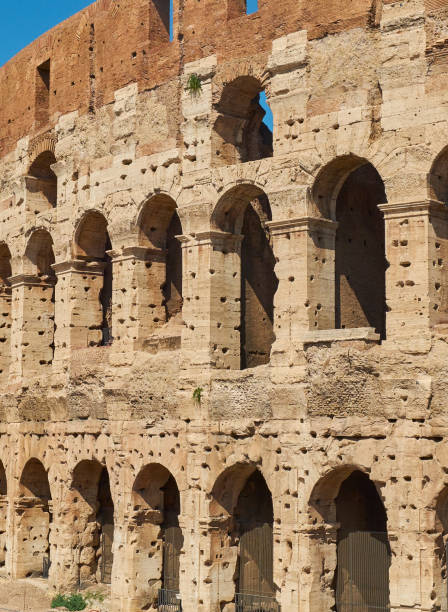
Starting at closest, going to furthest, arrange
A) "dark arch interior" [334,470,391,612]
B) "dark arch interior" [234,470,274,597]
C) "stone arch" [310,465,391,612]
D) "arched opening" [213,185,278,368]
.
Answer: "stone arch" [310,465,391,612] → "dark arch interior" [334,470,391,612] → "dark arch interior" [234,470,274,597] → "arched opening" [213,185,278,368]

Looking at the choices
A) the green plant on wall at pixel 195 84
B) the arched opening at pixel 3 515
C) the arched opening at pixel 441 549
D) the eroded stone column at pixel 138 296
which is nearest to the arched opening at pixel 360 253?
the green plant on wall at pixel 195 84

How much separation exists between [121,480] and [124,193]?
5.01 metres

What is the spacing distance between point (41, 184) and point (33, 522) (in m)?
6.91

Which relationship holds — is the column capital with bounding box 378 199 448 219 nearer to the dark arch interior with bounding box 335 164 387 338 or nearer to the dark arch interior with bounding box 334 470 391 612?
the dark arch interior with bounding box 335 164 387 338

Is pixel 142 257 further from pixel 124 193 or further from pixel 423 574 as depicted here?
pixel 423 574

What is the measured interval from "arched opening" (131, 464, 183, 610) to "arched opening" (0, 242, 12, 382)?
20.8 ft

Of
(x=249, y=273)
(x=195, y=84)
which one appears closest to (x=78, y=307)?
(x=249, y=273)

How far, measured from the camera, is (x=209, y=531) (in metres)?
17.2

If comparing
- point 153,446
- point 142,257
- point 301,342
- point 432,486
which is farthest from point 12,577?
point 432,486

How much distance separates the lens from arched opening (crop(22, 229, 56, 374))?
2242 cm

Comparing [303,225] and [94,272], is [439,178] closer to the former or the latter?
[303,225]

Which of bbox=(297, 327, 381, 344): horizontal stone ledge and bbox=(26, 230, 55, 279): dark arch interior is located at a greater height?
bbox=(26, 230, 55, 279): dark arch interior

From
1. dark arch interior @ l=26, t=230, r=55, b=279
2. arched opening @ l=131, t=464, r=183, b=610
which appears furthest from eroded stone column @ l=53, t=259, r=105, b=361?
arched opening @ l=131, t=464, r=183, b=610

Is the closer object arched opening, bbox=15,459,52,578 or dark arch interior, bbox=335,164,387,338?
dark arch interior, bbox=335,164,387,338
